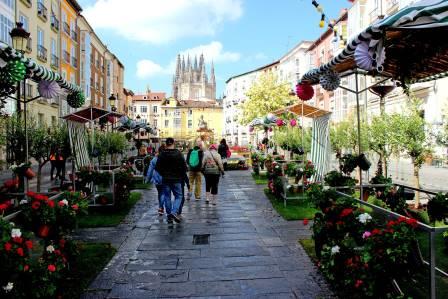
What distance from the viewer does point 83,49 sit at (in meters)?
43.1

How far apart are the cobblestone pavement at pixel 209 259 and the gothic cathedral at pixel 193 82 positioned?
144906 mm

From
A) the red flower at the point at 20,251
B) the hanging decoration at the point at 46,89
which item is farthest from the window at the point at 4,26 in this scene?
the red flower at the point at 20,251

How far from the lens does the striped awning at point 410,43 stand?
353 cm

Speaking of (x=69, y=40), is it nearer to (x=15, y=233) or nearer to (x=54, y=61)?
(x=54, y=61)

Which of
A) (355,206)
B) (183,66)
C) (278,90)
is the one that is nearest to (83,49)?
(278,90)

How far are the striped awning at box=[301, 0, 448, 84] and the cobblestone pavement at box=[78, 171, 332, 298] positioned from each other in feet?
9.00

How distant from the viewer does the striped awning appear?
3529mm

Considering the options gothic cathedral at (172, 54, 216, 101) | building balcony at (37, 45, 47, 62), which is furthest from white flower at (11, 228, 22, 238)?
gothic cathedral at (172, 54, 216, 101)

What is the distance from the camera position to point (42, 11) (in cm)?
3091

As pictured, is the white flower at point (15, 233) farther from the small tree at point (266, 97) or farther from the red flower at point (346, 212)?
the small tree at point (266, 97)

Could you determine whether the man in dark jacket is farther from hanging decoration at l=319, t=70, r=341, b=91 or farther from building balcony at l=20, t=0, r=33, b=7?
building balcony at l=20, t=0, r=33, b=7

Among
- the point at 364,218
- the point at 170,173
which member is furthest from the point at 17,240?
the point at 170,173

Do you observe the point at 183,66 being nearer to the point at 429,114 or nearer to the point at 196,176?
the point at 429,114

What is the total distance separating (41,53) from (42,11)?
307cm
